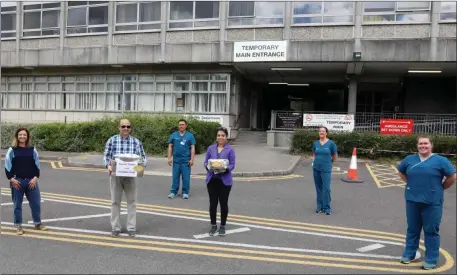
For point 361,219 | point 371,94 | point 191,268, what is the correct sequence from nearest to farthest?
point 191,268, point 361,219, point 371,94

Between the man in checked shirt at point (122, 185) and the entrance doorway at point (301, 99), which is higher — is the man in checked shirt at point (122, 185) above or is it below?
below

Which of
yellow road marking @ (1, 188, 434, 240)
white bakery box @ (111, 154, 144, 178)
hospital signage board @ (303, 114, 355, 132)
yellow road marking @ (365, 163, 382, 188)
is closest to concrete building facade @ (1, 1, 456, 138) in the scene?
hospital signage board @ (303, 114, 355, 132)

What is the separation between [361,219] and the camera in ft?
23.4

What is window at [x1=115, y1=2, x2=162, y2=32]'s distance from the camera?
2322 centimetres

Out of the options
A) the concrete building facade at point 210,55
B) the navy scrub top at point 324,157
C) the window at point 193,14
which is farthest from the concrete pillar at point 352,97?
the navy scrub top at point 324,157

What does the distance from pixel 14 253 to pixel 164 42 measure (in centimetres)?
1869

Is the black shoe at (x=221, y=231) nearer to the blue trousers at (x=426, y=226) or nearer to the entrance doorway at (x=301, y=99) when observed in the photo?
the blue trousers at (x=426, y=226)

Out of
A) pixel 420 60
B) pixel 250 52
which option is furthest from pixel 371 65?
pixel 250 52

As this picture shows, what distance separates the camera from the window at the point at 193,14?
2200 cm

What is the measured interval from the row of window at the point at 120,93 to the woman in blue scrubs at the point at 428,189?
18.0 meters

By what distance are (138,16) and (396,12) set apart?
13468 millimetres

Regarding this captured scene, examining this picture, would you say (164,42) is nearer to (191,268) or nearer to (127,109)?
(127,109)

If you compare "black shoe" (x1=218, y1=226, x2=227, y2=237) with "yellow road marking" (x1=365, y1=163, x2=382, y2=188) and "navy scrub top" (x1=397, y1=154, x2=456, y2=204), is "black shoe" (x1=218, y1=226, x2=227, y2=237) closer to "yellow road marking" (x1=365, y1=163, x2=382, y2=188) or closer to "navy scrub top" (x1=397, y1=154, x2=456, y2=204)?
"navy scrub top" (x1=397, y1=154, x2=456, y2=204)

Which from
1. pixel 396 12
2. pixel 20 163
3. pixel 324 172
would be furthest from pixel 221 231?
pixel 396 12
